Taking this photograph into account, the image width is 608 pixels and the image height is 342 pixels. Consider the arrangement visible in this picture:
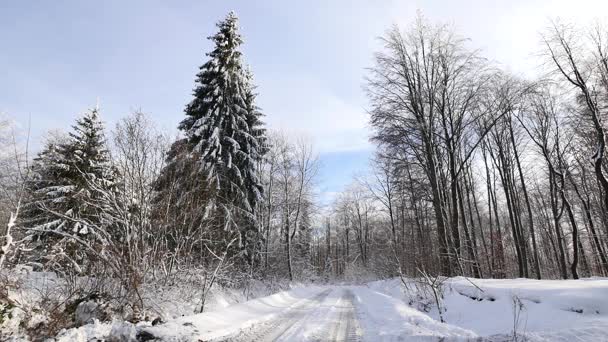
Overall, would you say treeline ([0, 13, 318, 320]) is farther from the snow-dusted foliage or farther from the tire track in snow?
the tire track in snow

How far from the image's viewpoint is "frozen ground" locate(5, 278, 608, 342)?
5.47m

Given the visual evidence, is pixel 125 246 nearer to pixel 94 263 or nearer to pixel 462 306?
pixel 94 263

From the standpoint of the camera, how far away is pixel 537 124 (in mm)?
21250

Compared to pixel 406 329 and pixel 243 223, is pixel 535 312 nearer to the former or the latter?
pixel 406 329

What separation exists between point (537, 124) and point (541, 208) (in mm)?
14997

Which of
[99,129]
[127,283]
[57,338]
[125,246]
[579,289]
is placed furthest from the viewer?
[99,129]

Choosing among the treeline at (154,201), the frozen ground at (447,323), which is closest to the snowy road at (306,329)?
the frozen ground at (447,323)

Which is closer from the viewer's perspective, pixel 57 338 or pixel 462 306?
pixel 57 338

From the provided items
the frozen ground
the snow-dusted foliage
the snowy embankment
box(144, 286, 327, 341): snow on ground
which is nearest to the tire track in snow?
the frozen ground

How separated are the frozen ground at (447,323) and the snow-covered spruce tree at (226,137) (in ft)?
23.0

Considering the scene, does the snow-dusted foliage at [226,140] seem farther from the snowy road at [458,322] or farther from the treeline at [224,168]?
the snowy road at [458,322]

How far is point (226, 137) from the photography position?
1684 centimetres

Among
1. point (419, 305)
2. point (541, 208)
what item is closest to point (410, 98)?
point (419, 305)

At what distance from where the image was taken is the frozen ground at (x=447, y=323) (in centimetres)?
547
